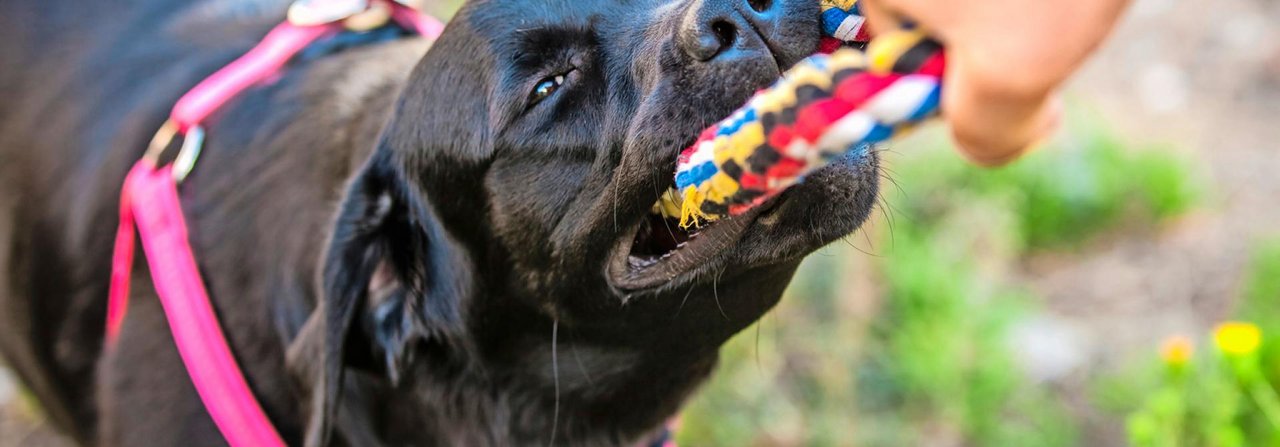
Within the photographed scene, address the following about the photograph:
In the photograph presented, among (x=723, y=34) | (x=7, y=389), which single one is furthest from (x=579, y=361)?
(x=7, y=389)

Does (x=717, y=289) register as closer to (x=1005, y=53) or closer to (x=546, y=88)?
(x=546, y=88)

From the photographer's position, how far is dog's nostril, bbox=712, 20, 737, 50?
1.66m

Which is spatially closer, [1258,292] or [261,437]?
[261,437]

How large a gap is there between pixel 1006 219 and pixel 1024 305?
31 cm

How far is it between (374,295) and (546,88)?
653 millimetres

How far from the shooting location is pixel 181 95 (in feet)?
8.78

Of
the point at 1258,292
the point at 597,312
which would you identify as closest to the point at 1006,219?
the point at 1258,292

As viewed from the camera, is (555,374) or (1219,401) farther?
(1219,401)

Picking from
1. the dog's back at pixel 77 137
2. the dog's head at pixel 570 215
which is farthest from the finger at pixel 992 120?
the dog's back at pixel 77 137

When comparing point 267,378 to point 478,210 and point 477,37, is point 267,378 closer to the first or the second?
point 478,210

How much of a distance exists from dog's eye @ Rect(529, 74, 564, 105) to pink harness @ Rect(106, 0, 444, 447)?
2.82ft

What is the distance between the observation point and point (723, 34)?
65.8 inches

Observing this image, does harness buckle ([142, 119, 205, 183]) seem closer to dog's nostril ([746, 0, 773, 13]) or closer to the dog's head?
the dog's head

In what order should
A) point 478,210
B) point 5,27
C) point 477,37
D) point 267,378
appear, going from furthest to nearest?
point 5,27, point 267,378, point 478,210, point 477,37
